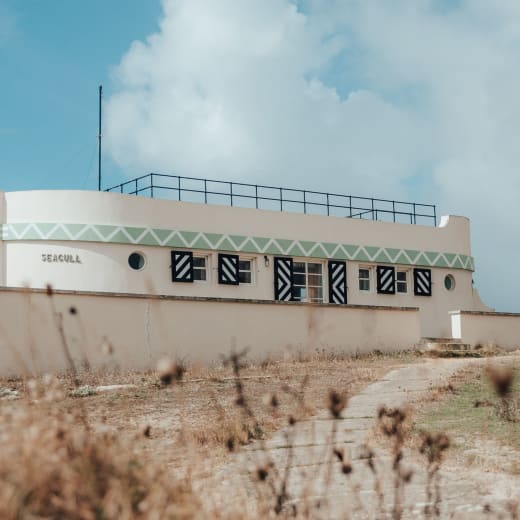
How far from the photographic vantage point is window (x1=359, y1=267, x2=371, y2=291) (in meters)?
29.0

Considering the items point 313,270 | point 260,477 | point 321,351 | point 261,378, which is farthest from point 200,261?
point 260,477

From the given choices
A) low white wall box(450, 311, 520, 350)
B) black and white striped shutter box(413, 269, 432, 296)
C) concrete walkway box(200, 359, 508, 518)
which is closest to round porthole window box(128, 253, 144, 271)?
low white wall box(450, 311, 520, 350)

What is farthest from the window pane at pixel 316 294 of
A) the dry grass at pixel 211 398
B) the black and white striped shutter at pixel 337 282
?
the dry grass at pixel 211 398

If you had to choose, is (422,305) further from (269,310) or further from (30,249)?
(30,249)

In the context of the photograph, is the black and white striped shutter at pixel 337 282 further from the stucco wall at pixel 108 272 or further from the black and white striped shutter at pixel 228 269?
the black and white striped shutter at pixel 228 269

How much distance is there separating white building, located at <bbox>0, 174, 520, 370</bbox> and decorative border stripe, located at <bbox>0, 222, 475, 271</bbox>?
1.3 inches

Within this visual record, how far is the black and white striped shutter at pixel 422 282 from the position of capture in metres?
29.8

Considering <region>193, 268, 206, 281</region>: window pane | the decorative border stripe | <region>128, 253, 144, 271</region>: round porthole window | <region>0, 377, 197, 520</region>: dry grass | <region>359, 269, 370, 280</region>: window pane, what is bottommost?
<region>0, 377, 197, 520</region>: dry grass

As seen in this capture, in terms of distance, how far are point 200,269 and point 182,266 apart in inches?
29.8

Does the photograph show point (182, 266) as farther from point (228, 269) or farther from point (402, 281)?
point (402, 281)

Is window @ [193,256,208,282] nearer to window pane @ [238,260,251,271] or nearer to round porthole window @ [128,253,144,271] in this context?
window pane @ [238,260,251,271]

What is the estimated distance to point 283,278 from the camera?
89.1 feet

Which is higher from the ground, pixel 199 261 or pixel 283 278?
pixel 199 261

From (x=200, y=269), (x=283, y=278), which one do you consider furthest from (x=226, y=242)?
(x=283, y=278)
